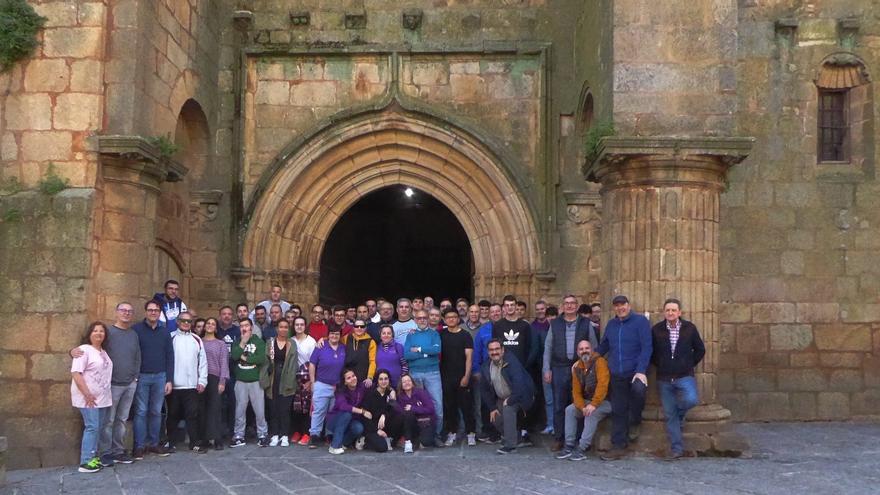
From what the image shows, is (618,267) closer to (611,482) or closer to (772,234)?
(611,482)

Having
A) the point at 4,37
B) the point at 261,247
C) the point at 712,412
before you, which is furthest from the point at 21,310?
the point at 712,412

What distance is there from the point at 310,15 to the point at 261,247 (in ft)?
10.2

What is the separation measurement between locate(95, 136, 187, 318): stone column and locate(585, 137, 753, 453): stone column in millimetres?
4450

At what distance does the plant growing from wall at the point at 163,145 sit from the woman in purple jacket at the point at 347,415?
9.33ft

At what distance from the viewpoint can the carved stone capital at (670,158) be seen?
820cm

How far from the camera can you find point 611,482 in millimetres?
7023

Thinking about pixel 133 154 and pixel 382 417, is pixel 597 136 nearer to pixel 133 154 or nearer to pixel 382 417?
pixel 382 417

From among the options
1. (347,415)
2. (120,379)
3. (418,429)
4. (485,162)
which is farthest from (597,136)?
(120,379)

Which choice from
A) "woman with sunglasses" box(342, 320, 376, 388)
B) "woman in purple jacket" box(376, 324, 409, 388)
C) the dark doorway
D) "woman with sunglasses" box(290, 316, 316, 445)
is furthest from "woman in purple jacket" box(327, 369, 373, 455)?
the dark doorway

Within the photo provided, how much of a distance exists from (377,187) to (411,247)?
296 inches

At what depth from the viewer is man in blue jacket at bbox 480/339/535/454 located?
861cm

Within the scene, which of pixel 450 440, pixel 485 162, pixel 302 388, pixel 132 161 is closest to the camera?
pixel 132 161

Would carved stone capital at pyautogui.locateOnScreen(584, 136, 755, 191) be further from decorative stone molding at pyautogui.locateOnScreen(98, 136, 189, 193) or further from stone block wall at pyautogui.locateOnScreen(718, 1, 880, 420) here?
decorative stone molding at pyautogui.locateOnScreen(98, 136, 189, 193)

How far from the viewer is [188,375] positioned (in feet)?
28.6
